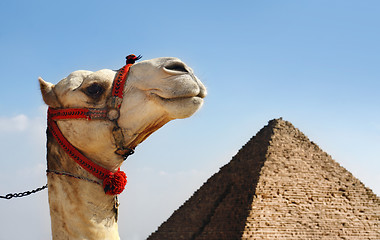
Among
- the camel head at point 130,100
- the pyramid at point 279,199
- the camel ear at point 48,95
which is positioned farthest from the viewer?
the pyramid at point 279,199

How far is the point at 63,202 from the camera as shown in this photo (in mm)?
1830

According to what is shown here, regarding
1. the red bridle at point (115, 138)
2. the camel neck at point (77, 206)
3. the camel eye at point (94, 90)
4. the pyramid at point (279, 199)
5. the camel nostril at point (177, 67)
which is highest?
the pyramid at point (279, 199)

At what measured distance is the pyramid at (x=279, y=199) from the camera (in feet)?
116

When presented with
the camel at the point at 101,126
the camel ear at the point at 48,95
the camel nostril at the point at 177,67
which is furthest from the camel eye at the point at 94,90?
the camel nostril at the point at 177,67

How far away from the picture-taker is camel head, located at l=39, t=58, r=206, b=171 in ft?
5.77

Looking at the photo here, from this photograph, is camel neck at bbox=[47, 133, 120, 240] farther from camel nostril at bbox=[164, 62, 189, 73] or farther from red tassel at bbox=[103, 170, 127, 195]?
camel nostril at bbox=[164, 62, 189, 73]

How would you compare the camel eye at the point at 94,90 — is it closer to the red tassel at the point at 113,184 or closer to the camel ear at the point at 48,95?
the camel ear at the point at 48,95

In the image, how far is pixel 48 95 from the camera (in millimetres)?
1883

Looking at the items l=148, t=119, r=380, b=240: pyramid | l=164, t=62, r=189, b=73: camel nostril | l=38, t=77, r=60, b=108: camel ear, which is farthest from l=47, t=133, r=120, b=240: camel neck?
l=148, t=119, r=380, b=240: pyramid

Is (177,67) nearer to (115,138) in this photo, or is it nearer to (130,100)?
(130,100)

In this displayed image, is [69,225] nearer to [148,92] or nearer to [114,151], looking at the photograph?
[114,151]

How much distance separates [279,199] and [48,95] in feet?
117

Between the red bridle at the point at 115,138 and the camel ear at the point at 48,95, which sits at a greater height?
the camel ear at the point at 48,95

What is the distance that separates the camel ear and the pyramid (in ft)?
108
